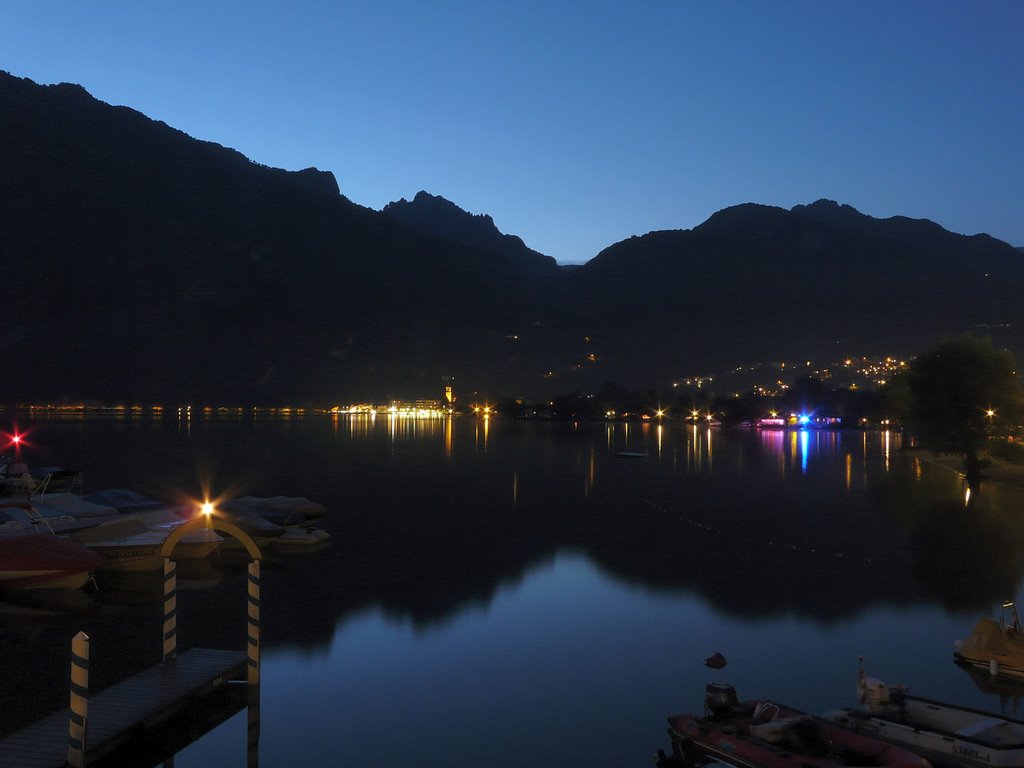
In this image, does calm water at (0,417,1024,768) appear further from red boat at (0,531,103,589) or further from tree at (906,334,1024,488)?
tree at (906,334,1024,488)

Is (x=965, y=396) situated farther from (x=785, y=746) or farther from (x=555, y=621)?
(x=785, y=746)

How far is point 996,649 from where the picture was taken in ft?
60.4

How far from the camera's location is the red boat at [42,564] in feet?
78.6

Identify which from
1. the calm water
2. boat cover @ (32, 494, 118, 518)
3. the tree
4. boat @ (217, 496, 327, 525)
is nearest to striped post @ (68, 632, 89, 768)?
the calm water

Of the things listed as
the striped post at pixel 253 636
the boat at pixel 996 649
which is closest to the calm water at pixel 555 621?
the boat at pixel 996 649

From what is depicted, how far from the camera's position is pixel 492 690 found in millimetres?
18078

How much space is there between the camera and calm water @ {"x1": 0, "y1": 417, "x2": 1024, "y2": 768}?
52.0 feet

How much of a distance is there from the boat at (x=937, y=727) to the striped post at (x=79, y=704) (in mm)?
10075

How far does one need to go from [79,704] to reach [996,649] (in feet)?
56.4

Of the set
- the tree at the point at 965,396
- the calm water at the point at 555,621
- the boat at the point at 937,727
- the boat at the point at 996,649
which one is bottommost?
the calm water at the point at 555,621

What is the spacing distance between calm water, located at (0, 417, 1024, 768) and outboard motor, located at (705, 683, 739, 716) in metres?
1.65

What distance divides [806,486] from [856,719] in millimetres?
53627

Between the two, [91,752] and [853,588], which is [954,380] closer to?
[853,588]

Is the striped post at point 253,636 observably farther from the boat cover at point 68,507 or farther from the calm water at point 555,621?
the boat cover at point 68,507
